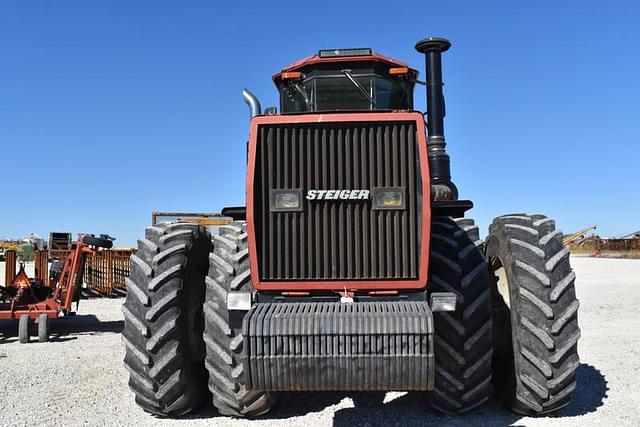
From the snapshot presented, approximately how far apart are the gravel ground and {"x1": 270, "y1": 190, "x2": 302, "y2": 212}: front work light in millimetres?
1866

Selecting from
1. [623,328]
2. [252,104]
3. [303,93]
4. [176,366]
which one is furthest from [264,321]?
[623,328]

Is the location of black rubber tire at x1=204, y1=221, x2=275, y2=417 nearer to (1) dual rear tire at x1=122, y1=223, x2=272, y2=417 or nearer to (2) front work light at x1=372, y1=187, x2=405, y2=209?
(1) dual rear tire at x1=122, y1=223, x2=272, y2=417

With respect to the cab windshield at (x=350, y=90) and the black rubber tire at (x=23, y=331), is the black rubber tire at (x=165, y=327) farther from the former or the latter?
the black rubber tire at (x=23, y=331)

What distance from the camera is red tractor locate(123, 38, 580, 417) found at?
4.04 metres

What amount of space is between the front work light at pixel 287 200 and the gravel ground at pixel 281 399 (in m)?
1.87

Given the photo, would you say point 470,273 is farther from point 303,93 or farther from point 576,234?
point 576,234

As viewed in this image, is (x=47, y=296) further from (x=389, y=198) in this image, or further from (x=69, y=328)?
(x=389, y=198)

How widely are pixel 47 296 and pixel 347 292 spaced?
30.1ft

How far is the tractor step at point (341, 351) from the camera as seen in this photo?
3.99 m

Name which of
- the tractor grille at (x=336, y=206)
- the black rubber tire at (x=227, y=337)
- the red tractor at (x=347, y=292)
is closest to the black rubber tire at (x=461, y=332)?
the red tractor at (x=347, y=292)

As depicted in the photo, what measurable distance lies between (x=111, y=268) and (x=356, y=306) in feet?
42.1

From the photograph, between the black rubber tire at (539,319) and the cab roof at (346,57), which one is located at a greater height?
the cab roof at (346,57)

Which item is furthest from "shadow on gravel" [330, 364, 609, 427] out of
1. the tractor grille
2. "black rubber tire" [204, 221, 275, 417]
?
the tractor grille

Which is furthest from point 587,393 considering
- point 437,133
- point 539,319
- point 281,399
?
point 437,133
